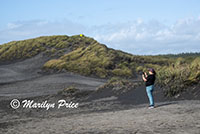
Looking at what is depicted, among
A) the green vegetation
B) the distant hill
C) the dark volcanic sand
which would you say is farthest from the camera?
the green vegetation

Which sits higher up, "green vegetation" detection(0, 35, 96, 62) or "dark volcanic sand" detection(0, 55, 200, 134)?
"green vegetation" detection(0, 35, 96, 62)

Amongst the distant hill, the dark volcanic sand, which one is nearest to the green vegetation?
the distant hill

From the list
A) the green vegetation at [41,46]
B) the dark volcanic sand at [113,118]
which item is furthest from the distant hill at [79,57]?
the dark volcanic sand at [113,118]

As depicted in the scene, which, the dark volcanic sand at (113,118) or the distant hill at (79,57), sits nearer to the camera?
the dark volcanic sand at (113,118)

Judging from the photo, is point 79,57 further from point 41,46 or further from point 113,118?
point 113,118

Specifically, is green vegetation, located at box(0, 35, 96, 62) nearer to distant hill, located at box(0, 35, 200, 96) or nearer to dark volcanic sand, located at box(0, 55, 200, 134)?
distant hill, located at box(0, 35, 200, 96)

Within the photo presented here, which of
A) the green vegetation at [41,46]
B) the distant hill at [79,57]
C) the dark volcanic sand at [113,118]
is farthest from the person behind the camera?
the green vegetation at [41,46]

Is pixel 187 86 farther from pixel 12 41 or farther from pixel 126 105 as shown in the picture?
pixel 12 41

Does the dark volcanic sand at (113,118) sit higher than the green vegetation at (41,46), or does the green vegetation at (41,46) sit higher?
the green vegetation at (41,46)

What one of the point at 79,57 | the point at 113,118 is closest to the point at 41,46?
the point at 79,57

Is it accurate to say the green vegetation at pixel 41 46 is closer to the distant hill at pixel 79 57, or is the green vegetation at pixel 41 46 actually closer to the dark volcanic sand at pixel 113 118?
the distant hill at pixel 79 57

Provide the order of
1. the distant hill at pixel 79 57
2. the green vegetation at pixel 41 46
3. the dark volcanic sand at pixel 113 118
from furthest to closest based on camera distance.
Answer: the green vegetation at pixel 41 46
the distant hill at pixel 79 57
the dark volcanic sand at pixel 113 118

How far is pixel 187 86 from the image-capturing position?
1666cm

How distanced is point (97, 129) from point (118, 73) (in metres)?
33.7
